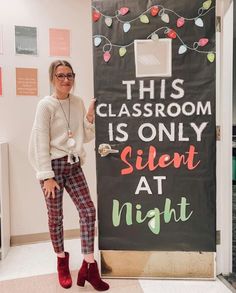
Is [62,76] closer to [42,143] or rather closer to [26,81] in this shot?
[42,143]

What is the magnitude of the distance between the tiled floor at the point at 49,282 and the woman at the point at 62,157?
0.11m

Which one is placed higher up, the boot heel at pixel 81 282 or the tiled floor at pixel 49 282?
the boot heel at pixel 81 282

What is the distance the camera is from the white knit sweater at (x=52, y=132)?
187 cm

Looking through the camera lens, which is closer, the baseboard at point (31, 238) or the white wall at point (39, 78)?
the white wall at point (39, 78)

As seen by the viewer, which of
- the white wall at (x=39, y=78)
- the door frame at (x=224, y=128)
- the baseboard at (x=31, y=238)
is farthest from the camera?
the baseboard at (x=31, y=238)

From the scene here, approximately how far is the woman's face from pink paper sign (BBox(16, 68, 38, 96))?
28.9 inches

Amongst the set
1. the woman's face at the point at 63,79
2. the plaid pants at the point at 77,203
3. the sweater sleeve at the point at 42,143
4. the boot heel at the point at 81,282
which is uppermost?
the woman's face at the point at 63,79

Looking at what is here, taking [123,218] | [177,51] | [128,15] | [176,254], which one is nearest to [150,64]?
[177,51]

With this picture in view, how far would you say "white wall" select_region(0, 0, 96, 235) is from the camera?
2555 mm

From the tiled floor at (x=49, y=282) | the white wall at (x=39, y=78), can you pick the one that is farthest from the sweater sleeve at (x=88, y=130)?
the tiled floor at (x=49, y=282)

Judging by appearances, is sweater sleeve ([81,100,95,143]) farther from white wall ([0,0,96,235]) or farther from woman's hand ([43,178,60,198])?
white wall ([0,0,96,235])

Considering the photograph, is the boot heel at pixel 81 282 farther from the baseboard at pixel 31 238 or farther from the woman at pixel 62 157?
the baseboard at pixel 31 238

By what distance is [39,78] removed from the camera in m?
2.63

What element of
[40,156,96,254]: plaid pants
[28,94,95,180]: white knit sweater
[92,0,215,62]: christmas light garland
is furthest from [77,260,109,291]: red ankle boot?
[92,0,215,62]: christmas light garland
